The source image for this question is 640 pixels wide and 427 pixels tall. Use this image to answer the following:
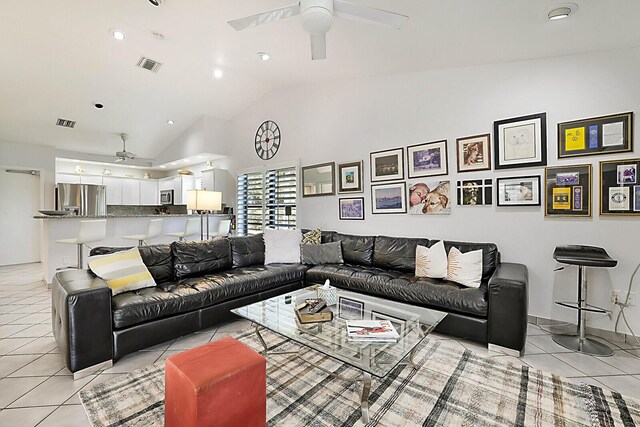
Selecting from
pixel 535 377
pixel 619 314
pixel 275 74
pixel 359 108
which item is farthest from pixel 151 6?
pixel 619 314

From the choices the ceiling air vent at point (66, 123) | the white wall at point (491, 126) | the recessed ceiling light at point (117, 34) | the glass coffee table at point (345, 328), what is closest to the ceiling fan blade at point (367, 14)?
the white wall at point (491, 126)

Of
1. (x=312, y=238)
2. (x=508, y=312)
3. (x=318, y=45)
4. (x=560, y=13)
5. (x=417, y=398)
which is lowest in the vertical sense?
(x=417, y=398)

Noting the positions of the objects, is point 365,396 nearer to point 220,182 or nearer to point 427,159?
point 427,159

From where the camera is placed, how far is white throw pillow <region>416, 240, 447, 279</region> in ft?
10.1

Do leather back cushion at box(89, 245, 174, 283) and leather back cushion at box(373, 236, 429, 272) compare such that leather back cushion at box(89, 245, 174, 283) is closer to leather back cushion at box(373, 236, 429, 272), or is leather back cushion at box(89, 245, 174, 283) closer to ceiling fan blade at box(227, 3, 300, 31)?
ceiling fan blade at box(227, 3, 300, 31)

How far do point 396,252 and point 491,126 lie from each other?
71.3 inches

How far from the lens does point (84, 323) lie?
81.0 inches

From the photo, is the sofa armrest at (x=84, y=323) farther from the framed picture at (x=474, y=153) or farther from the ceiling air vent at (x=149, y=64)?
the framed picture at (x=474, y=153)

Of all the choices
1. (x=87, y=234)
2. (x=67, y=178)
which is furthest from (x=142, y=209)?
(x=87, y=234)

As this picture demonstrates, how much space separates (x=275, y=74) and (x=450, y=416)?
15.8 ft

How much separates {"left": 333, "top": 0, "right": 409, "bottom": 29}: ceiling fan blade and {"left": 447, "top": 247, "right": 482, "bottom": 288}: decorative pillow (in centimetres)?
222

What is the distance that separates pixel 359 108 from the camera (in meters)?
4.37

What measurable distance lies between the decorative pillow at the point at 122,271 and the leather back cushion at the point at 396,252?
2616 millimetres

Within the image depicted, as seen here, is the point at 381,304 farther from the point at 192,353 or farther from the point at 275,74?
the point at 275,74
